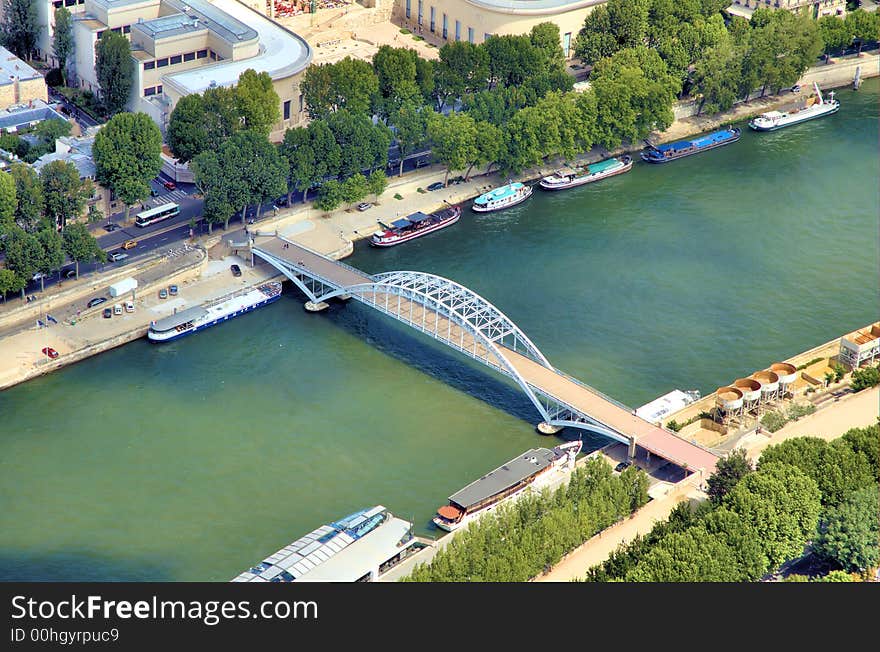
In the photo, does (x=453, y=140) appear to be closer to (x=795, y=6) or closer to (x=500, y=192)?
(x=500, y=192)

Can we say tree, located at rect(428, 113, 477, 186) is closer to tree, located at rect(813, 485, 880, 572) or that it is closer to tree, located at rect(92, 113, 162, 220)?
tree, located at rect(92, 113, 162, 220)

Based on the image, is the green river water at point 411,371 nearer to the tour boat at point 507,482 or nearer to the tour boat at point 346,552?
the tour boat at point 507,482

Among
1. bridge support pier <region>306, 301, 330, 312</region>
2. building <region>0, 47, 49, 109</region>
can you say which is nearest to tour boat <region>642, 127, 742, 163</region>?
→ bridge support pier <region>306, 301, 330, 312</region>

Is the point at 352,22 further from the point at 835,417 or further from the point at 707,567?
the point at 707,567

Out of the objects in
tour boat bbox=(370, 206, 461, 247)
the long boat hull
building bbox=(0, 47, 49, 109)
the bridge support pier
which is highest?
building bbox=(0, 47, 49, 109)

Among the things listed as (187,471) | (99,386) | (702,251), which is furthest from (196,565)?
(702,251)
